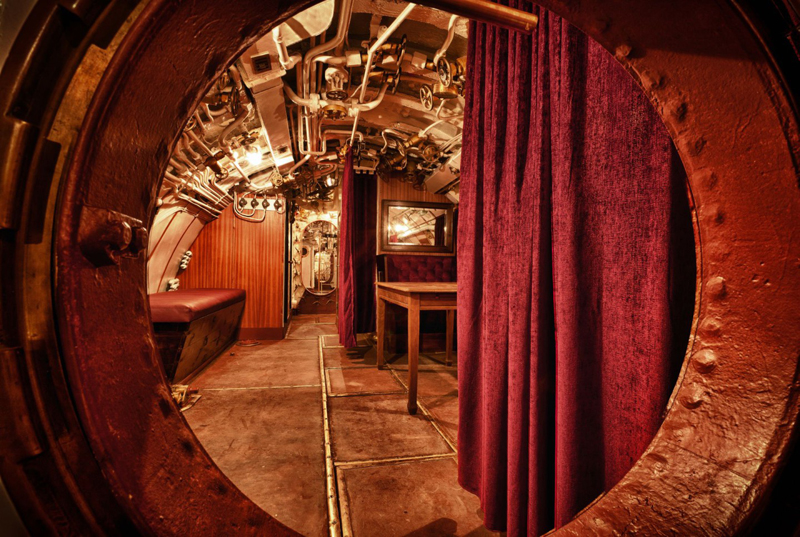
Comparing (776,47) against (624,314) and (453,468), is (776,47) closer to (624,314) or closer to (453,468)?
(624,314)

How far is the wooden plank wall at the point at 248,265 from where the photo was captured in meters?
5.22

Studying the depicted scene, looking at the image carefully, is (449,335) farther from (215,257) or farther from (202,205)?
(215,257)

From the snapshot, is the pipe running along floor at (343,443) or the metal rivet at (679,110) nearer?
the metal rivet at (679,110)

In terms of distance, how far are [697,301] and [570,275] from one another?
29 centimetres

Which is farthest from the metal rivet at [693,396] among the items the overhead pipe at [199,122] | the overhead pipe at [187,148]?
the overhead pipe at [187,148]

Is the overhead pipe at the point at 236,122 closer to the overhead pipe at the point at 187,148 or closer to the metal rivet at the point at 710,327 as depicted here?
the overhead pipe at the point at 187,148

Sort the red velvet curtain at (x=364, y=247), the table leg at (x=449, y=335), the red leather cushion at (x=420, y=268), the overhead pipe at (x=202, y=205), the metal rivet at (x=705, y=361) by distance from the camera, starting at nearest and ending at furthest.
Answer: the metal rivet at (x=705, y=361)
the overhead pipe at (x=202, y=205)
the table leg at (x=449, y=335)
the red leather cushion at (x=420, y=268)
the red velvet curtain at (x=364, y=247)

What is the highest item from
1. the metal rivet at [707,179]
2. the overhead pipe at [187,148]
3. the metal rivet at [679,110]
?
the overhead pipe at [187,148]

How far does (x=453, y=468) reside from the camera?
69.1 inches

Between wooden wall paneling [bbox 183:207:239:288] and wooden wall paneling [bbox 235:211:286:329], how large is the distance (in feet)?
0.33

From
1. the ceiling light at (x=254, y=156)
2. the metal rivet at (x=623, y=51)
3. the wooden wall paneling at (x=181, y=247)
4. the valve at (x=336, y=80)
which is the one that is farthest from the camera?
the wooden wall paneling at (x=181, y=247)

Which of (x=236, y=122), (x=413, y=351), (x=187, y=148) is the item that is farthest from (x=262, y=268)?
(x=413, y=351)

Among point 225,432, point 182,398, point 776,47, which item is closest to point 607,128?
point 776,47

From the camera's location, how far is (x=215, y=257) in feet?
17.4
